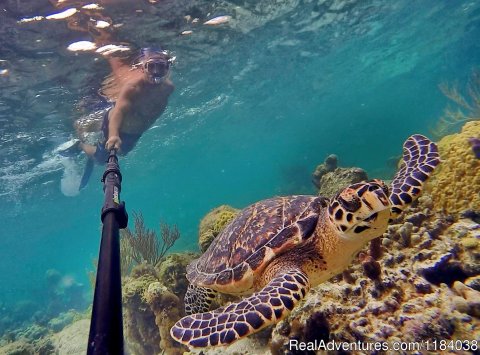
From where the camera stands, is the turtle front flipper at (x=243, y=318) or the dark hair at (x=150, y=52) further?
the dark hair at (x=150, y=52)

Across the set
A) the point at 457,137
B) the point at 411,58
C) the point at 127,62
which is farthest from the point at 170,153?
the point at 457,137

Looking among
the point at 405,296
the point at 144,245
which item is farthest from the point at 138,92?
the point at 405,296


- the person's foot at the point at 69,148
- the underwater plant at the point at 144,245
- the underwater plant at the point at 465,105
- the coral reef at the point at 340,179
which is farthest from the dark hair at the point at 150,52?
the underwater plant at the point at 465,105

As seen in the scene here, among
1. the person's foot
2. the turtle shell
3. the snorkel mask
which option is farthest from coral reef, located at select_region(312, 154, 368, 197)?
the person's foot

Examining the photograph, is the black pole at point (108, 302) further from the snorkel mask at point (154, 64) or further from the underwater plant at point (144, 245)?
the snorkel mask at point (154, 64)

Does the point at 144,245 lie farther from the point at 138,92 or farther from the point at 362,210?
the point at 362,210

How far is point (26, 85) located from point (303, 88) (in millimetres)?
26890

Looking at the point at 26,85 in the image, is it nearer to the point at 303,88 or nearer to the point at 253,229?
the point at 253,229

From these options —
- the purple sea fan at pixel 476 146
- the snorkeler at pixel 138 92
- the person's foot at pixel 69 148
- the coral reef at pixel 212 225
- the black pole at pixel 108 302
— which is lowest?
the black pole at pixel 108 302

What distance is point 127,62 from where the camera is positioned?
1089 cm

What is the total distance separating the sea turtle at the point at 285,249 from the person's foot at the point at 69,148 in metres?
15.9

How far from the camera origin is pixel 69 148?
1764cm

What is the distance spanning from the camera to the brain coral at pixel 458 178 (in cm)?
345

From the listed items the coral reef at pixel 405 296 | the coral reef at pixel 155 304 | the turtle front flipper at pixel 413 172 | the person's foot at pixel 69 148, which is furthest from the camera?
the person's foot at pixel 69 148
